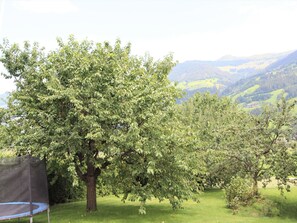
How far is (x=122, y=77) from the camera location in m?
24.4

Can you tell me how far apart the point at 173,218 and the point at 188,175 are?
3.36 m

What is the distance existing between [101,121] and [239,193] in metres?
16.2

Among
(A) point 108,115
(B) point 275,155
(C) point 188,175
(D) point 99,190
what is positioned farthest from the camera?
(D) point 99,190

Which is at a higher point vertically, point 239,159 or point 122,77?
point 122,77

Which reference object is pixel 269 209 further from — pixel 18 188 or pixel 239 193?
pixel 18 188

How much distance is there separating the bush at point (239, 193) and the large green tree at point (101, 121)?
8418mm

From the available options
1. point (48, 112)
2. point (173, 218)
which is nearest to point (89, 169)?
point (48, 112)

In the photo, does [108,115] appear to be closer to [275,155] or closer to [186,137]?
[186,137]

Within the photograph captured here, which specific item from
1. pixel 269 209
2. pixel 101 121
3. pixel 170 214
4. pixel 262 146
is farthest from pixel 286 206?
pixel 101 121

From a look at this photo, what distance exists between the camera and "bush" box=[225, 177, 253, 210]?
106 feet

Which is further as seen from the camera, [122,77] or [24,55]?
[24,55]

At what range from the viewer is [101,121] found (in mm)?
23516

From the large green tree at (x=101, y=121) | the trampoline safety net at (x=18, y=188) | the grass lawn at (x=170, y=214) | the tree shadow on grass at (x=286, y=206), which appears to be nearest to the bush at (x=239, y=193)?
the grass lawn at (x=170, y=214)

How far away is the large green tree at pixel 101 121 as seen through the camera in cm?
2255
